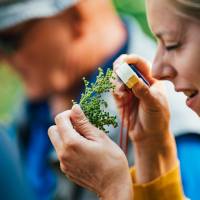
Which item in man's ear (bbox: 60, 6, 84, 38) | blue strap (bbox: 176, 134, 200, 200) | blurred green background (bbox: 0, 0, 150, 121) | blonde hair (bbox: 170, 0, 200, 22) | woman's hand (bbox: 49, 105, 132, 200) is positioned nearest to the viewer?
blonde hair (bbox: 170, 0, 200, 22)

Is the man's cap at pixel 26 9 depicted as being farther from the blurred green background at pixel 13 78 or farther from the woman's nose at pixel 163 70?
the woman's nose at pixel 163 70

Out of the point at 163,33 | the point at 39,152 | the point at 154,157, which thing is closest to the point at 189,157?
the point at 154,157

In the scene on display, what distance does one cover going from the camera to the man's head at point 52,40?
4.56 meters

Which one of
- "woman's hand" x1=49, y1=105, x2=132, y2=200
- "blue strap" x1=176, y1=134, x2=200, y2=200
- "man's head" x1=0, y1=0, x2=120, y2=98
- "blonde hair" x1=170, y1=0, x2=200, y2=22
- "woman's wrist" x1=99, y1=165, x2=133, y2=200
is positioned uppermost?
"blonde hair" x1=170, y1=0, x2=200, y2=22

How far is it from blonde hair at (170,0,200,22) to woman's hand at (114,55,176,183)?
365mm

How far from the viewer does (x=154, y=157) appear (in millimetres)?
3020

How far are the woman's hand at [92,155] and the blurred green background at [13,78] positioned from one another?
3203 mm

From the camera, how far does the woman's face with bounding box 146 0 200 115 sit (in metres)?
2.53

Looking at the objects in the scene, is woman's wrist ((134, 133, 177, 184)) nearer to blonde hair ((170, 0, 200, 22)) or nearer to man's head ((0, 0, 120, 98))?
blonde hair ((170, 0, 200, 22))

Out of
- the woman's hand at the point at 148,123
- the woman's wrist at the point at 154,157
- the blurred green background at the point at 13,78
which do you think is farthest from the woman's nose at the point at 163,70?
the blurred green background at the point at 13,78

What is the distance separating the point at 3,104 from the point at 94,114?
4272 mm

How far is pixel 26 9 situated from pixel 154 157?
6.23 ft

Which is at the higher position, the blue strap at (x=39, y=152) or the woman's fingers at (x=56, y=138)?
the woman's fingers at (x=56, y=138)

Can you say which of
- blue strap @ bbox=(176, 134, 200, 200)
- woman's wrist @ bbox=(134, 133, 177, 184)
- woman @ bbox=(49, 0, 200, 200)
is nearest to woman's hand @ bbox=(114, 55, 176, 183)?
woman's wrist @ bbox=(134, 133, 177, 184)
